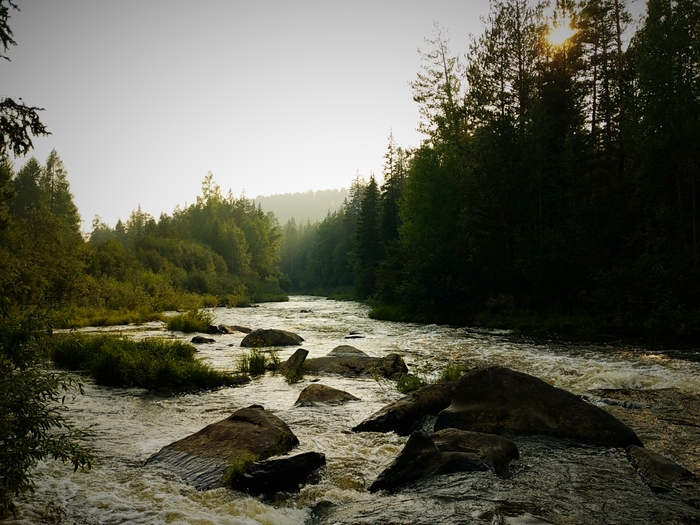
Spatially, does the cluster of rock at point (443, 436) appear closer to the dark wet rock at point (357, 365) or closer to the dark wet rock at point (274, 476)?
the dark wet rock at point (274, 476)

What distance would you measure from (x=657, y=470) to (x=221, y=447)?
5.97 metres

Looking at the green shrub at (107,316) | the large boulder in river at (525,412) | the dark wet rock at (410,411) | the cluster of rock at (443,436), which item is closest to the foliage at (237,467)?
the cluster of rock at (443,436)

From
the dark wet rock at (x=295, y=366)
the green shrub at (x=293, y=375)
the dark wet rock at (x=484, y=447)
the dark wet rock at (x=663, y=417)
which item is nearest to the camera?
the dark wet rock at (x=484, y=447)

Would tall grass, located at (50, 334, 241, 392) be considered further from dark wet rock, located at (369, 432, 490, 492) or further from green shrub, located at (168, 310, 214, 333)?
green shrub, located at (168, 310, 214, 333)

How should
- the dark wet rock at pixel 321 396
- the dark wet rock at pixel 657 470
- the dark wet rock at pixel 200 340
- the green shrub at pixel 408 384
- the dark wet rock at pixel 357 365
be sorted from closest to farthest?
1. the dark wet rock at pixel 657 470
2. the dark wet rock at pixel 321 396
3. the green shrub at pixel 408 384
4. the dark wet rock at pixel 357 365
5. the dark wet rock at pixel 200 340

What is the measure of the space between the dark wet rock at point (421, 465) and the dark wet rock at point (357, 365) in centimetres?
651

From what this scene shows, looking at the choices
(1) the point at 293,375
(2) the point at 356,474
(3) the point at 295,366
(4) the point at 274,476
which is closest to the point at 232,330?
(3) the point at 295,366

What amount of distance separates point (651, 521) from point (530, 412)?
10.1 feet

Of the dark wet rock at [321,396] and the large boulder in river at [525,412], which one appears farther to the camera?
the dark wet rock at [321,396]

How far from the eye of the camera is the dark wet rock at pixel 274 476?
5.70 metres

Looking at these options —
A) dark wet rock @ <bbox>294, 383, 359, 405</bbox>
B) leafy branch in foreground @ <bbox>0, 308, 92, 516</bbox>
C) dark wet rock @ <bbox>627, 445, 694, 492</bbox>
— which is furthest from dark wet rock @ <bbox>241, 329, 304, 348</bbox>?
dark wet rock @ <bbox>627, 445, 694, 492</bbox>

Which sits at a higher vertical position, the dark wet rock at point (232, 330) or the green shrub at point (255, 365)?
the green shrub at point (255, 365)

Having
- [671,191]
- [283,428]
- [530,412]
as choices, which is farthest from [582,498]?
[671,191]

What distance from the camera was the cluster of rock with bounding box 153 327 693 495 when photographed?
587 cm
